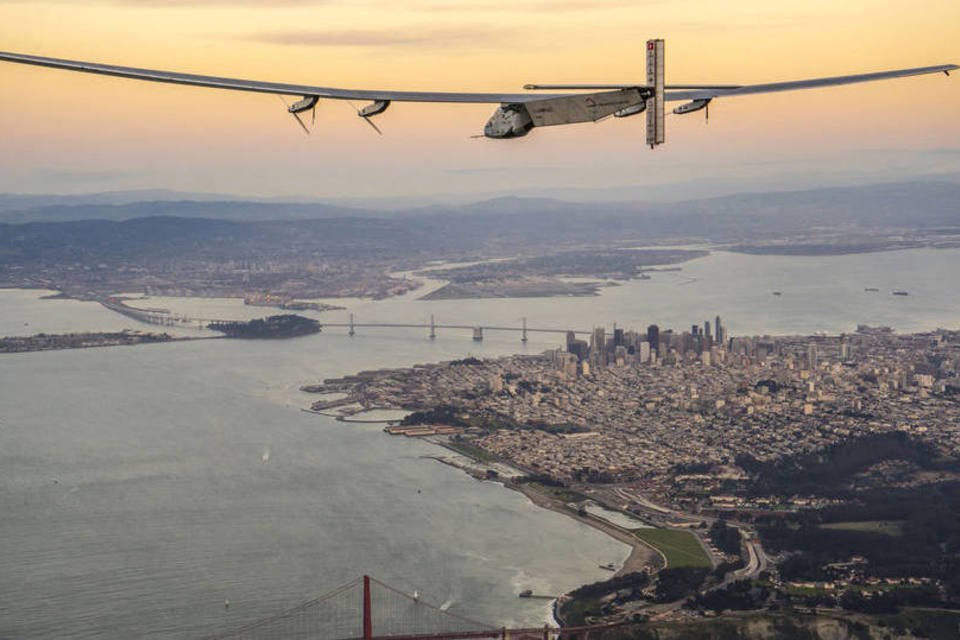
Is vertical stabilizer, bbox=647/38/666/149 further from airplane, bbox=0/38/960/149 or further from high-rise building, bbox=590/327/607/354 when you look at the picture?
high-rise building, bbox=590/327/607/354

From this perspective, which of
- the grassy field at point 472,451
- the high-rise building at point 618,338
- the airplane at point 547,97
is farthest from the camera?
the high-rise building at point 618,338

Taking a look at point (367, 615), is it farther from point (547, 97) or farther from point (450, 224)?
point (450, 224)

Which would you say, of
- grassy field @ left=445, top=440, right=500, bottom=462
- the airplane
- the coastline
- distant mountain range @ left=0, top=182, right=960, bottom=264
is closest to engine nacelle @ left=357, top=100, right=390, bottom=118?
the airplane

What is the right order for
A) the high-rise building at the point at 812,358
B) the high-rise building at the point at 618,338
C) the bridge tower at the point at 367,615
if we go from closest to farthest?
the bridge tower at the point at 367,615 < the high-rise building at the point at 812,358 < the high-rise building at the point at 618,338

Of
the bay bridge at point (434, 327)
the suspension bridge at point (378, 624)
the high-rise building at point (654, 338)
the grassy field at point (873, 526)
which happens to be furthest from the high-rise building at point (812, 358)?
the suspension bridge at point (378, 624)

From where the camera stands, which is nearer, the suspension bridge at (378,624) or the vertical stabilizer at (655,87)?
the vertical stabilizer at (655,87)

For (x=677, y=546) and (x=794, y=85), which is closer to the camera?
(x=794, y=85)

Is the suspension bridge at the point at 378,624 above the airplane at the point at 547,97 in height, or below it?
below

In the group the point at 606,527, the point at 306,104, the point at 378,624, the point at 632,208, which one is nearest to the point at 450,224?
the point at 632,208

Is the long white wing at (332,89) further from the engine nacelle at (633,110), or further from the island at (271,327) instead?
the island at (271,327)
